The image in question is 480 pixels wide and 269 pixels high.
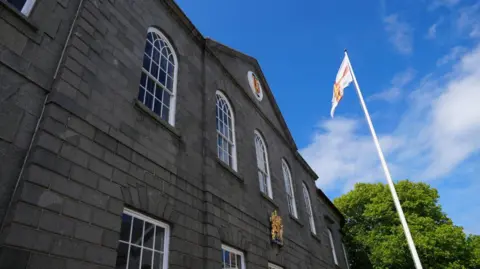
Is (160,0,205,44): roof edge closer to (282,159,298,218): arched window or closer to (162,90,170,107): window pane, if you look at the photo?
(162,90,170,107): window pane

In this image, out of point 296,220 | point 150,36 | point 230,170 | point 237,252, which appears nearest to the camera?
point 150,36

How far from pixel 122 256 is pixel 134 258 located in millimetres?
273

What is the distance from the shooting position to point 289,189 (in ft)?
49.6

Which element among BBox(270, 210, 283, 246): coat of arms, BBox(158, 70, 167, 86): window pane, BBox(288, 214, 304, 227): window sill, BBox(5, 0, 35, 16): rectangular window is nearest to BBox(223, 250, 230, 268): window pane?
BBox(270, 210, 283, 246): coat of arms

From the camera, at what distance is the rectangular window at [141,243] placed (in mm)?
5492

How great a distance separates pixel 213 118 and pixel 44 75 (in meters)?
5.05

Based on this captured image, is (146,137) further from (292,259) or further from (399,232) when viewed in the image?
(399,232)

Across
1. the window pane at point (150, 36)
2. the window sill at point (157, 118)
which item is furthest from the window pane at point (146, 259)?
the window pane at point (150, 36)

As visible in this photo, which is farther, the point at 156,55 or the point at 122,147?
the point at 156,55

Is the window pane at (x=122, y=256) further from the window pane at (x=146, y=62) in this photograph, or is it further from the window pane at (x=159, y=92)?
the window pane at (x=146, y=62)

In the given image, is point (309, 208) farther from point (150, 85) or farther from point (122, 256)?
point (122, 256)

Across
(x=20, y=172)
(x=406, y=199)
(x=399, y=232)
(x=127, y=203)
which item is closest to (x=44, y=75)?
(x=20, y=172)

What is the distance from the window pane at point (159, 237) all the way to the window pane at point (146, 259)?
0.83 feet

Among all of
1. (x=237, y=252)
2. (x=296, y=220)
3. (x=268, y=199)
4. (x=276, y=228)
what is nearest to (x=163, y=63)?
(x=237, y=252)
